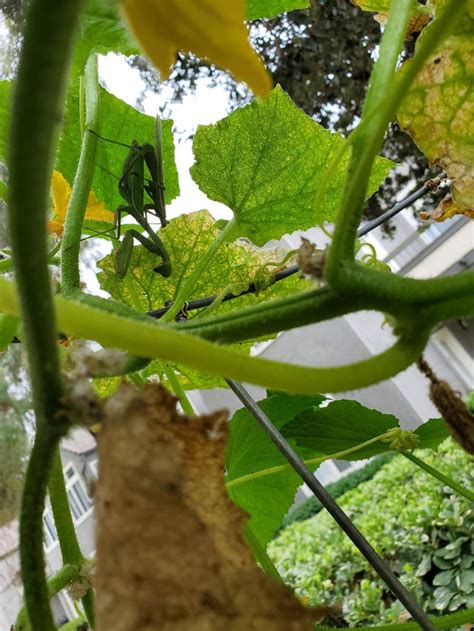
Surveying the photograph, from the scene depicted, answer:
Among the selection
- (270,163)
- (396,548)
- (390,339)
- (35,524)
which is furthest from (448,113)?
(390,339)

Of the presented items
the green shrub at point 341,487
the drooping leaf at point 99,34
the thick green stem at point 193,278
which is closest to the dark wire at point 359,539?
the thick green stem at point 193,278

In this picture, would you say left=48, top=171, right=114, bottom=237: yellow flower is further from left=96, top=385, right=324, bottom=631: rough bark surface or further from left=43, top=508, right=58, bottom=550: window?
left=96, top=385, right=324, bottom=631: rough bark surface

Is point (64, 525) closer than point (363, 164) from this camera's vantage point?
No

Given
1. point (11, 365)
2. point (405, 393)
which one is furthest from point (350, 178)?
point (405, 393)

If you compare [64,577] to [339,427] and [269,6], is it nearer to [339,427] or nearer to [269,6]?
[339,427]

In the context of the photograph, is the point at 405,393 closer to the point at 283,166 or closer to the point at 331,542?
the point at 331,542

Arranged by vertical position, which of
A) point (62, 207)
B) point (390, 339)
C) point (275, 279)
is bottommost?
point (275, 279)
